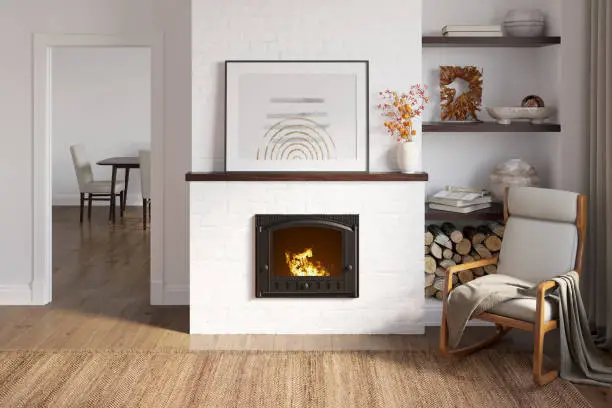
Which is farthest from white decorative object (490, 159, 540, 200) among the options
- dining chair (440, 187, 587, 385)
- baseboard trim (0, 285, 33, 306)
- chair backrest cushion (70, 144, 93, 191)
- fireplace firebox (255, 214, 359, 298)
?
chair backrest cushion (70, 144, 93, 191)

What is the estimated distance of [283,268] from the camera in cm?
497

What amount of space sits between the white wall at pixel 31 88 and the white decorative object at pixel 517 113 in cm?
209

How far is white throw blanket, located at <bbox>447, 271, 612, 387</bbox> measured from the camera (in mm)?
4141

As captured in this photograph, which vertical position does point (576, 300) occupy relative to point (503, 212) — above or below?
below

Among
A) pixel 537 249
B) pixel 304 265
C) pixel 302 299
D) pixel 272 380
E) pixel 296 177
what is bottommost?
pixel 272 380

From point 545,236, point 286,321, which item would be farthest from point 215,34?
point 545,236

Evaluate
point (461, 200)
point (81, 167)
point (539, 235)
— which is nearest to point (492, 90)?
point (461, 200)

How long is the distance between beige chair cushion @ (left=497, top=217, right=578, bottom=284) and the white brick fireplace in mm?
535

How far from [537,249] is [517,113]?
3.21 feet

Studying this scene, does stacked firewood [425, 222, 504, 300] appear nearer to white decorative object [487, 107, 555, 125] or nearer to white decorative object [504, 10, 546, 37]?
white decorative object [487, 107, 555, 125]

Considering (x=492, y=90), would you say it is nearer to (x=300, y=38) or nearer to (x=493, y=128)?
(x=493, y=128)

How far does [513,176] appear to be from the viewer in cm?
521

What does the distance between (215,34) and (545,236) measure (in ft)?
7.52

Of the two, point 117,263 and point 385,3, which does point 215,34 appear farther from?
point 117,263
